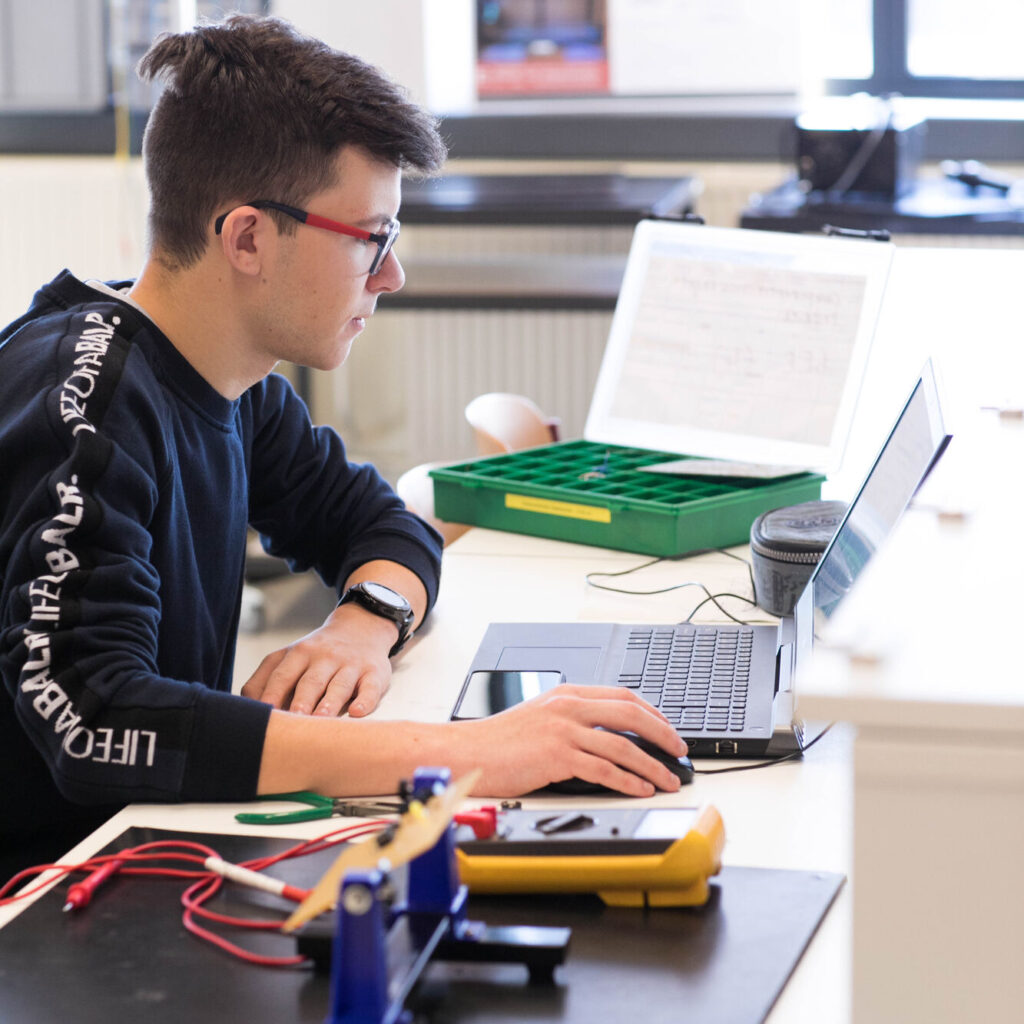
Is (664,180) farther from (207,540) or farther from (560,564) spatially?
(207,540)

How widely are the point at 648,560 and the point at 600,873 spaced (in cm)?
79

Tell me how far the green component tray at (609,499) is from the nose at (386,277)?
443mm

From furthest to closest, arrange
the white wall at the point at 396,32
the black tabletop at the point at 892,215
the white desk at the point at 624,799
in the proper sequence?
the white wall at the point at 396,32 → the black tabletop at the point at 892,215 → the white desk at the point at 624,799

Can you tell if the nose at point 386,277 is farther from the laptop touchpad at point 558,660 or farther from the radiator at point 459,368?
the radiator at point 459,368

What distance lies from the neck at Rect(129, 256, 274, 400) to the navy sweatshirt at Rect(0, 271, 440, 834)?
23 mm

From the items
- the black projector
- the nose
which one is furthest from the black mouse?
the black projector

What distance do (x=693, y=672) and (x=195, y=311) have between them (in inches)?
21.3

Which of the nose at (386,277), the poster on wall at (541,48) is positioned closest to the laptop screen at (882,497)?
the nose at (386,277)

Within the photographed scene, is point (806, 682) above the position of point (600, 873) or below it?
above

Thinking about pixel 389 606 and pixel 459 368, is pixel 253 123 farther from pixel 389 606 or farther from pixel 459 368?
pixel 459 368

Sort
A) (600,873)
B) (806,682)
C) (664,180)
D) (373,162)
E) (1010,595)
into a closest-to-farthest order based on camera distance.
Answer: (806,682) < (1010,595) < (600,873) < (373,162) < (664,180)

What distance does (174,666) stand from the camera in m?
1.35

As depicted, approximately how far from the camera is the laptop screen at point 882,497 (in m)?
1.08

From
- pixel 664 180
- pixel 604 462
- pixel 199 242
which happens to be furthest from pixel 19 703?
pixel 664 180
